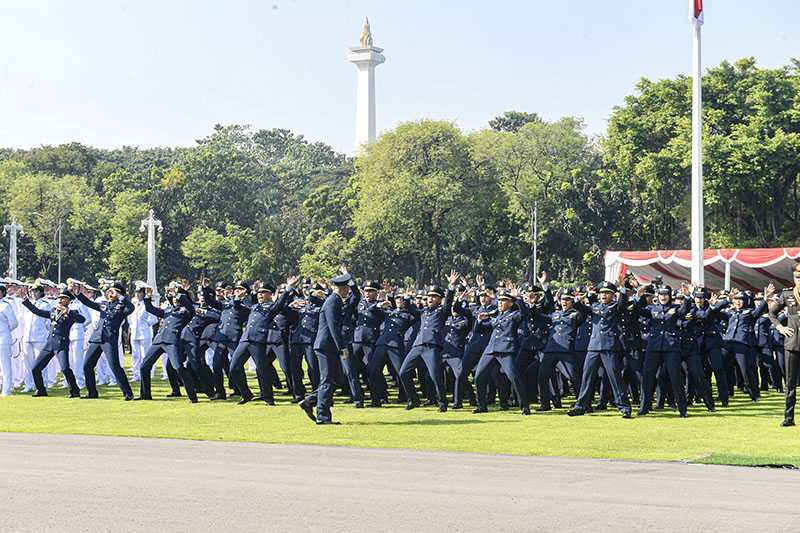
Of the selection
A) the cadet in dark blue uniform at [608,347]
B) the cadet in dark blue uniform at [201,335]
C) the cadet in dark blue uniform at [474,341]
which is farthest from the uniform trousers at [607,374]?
the cadet in dark blue uniform at [201,335]

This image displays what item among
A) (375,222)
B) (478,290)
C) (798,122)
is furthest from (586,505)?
(375,222)

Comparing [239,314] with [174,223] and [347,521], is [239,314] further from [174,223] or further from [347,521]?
[174,223]

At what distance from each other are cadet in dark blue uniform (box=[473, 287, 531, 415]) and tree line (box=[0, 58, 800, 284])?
3550cm

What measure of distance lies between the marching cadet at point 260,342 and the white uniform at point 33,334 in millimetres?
4483

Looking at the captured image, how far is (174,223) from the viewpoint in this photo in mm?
76375

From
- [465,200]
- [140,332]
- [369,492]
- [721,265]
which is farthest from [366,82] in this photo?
[369,492]

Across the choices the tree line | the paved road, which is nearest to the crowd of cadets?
the paved road

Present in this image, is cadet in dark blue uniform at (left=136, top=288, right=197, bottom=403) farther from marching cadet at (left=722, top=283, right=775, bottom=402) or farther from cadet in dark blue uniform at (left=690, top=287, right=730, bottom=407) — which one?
marching cadet at (left=722, top=283, right=775, bottom=402)

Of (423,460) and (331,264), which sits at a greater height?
(331,264)

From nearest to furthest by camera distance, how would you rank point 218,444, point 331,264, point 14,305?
point 218,444
point 14,305
point 331,264

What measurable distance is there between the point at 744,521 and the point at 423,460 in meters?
3.71

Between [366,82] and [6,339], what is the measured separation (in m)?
75.7

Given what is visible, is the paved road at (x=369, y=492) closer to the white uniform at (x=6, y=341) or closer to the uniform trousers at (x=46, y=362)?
the uniform trousers at (x=46, y=362)

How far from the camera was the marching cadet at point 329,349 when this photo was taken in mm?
14227
